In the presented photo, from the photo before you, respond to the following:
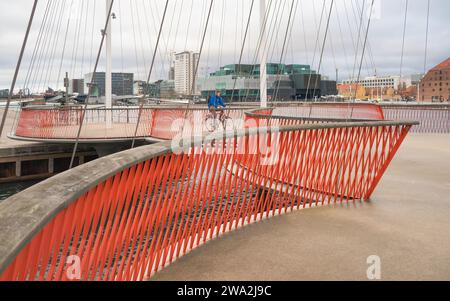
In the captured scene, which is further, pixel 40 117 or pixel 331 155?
pixel 40 117

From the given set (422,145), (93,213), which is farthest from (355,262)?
(422,145)

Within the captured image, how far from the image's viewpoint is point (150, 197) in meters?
4.83

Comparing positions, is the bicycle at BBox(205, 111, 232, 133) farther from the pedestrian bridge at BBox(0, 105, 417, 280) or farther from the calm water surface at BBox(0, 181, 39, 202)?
the pedestrian bridge at BBox(0, 105, 417, 280)

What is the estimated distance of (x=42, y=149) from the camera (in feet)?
71.2

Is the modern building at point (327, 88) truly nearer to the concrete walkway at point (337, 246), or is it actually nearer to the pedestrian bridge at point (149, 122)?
the pedestrian bridge at point (149, 122)

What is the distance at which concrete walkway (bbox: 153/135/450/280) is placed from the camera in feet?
12.9

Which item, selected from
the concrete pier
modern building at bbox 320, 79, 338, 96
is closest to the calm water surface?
the concrete pier

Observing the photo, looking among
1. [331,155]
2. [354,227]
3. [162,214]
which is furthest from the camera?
[331,155]

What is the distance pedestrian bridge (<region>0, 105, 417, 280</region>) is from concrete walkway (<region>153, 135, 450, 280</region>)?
336 mm

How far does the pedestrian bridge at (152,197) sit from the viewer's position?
190cm
